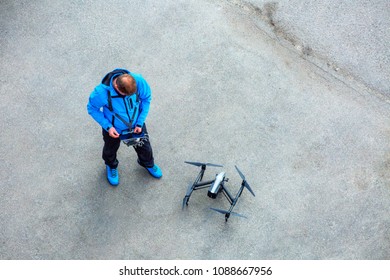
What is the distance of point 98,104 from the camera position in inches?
194

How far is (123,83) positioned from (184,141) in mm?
1930

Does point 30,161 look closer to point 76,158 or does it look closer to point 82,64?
point 76,158

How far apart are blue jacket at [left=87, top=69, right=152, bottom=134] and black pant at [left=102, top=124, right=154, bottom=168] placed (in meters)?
0.26

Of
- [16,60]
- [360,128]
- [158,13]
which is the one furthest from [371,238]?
[16,60]

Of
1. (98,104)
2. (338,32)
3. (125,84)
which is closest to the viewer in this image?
(125,84)

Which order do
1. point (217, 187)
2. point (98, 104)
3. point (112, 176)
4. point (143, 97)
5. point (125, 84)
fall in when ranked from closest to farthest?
point (125, 84) → point (98, 104) → point (143, 97) → point (217, 187) → point (112, 176)

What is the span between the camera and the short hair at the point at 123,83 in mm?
4648

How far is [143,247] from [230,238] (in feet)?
3.55

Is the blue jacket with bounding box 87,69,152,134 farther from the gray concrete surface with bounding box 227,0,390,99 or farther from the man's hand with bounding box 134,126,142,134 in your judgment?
the gray concrete surface with bounding box 227,0,390,99

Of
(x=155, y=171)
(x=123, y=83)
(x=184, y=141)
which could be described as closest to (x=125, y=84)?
(x=123, y=83)

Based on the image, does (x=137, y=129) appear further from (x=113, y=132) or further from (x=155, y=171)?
(x=155, y=171)

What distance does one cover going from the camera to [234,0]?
7520mm

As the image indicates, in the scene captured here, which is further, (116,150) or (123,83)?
(116,150)

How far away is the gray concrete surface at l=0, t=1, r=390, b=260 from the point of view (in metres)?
5.86
